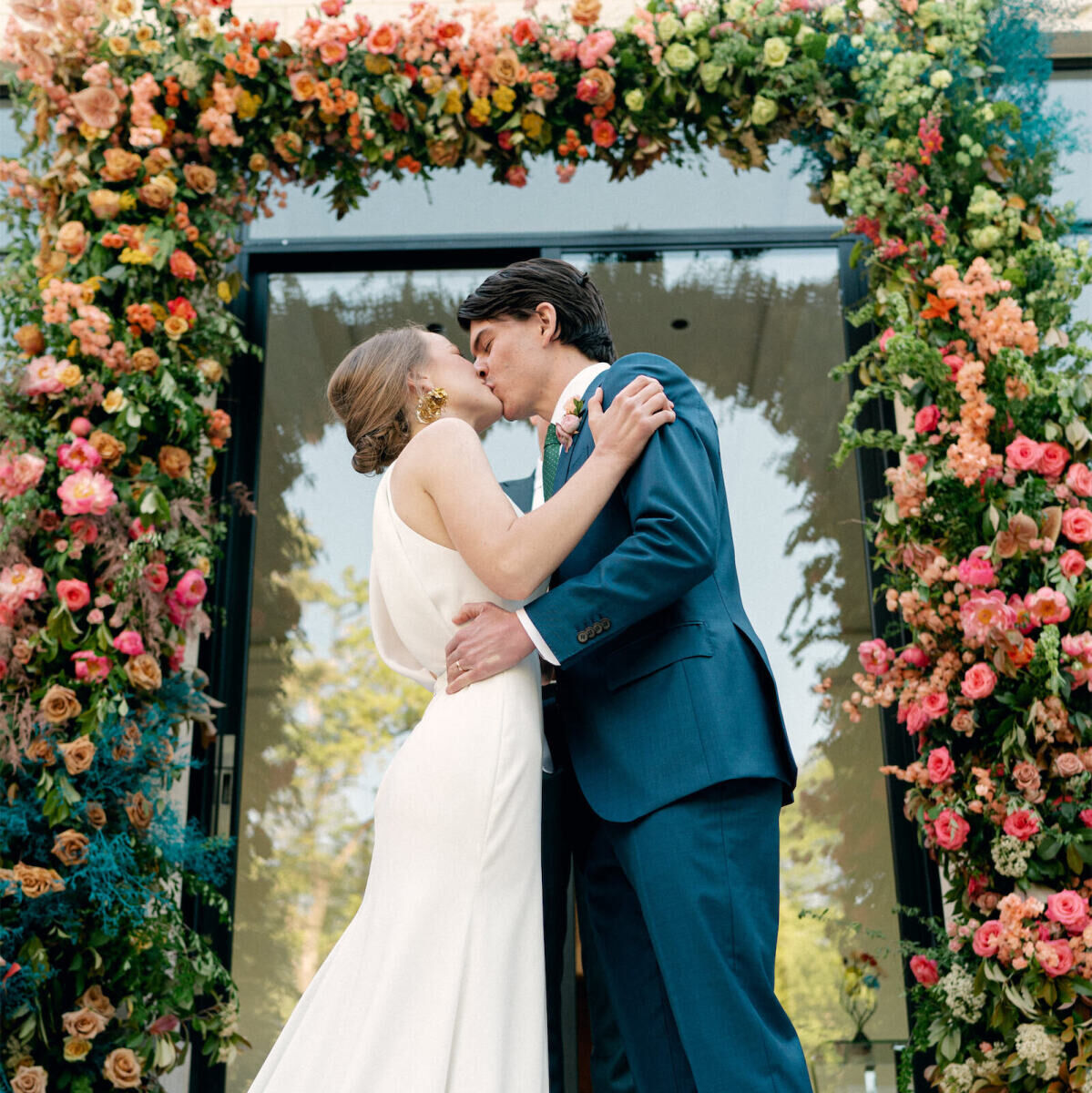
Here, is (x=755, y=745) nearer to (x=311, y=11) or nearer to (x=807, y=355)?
(x=807, y=355)

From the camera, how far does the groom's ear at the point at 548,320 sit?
2285 millimetres


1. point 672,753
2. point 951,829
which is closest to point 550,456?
point 672,753

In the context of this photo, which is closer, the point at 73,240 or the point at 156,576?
the point at 156,576

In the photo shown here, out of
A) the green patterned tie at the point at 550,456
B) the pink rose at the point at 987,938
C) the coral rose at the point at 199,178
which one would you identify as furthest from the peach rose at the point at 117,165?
the pink rose at the point at 987,938

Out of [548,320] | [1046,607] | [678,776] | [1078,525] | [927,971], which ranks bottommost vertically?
[927,971]

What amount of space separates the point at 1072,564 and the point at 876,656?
56 centimetres

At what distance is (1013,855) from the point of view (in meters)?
2.79

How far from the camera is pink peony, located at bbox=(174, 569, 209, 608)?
330 centimetres

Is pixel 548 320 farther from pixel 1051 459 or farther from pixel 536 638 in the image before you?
pixel 1051 459

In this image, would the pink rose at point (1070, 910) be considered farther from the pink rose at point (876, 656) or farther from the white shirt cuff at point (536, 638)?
the white shirt cuff at point (536, 638)

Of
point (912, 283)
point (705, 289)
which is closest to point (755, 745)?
point (912, 283)

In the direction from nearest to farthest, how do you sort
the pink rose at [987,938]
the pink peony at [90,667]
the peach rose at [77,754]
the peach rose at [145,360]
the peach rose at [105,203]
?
the pink rose at [987,938] < the peach rose at [77,754] < the pink peony at [90,667] < the peach rose at [145,360] < the peach rose at [105,203]

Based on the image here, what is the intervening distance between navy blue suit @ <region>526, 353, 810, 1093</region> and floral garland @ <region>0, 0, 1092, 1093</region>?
1227 millimetres

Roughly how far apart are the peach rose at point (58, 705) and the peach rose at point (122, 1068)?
0.87 metres
